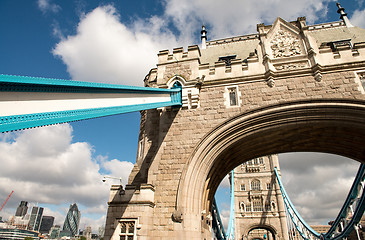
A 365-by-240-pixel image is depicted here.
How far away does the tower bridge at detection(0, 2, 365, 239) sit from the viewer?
764cm

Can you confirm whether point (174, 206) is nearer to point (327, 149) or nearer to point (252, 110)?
point (252, 110)

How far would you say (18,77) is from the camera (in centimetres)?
348

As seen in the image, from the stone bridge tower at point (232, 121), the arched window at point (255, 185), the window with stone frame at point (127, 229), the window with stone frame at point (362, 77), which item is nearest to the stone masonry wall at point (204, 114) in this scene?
the stone bridge tower at point (232, 121)

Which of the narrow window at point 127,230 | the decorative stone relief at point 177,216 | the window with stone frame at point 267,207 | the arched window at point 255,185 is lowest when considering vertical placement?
the narrow window at point 127,230

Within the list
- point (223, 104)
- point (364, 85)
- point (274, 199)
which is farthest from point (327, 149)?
point (274, 199)

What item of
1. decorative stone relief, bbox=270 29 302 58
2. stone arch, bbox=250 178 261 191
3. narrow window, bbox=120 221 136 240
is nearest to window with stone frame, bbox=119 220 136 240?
narrow window, bbox=120 221 136 240

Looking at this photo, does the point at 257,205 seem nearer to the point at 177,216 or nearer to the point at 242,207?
the point at 242,207

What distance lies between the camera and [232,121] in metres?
8.91

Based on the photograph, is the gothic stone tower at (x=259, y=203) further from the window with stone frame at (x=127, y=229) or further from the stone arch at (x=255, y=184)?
the window with stone frame at (x=127, y=229)

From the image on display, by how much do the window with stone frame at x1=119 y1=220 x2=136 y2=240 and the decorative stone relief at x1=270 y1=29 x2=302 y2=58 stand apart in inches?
329

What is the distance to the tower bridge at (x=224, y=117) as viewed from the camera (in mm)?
7637

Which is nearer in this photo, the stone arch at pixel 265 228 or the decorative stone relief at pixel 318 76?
the decorative stone relief at pixel 318 76

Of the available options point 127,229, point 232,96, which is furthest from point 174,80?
point 127,229

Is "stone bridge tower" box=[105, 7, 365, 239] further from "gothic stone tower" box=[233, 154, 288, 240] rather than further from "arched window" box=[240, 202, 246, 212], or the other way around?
"arched window" box=[240, 202, 246, 212]
